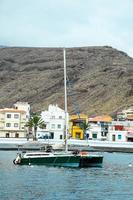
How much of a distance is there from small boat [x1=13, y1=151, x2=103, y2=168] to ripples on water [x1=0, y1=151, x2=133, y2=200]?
1.30 m

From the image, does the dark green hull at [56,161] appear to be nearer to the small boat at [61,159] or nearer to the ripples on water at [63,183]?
the small boat at [61,159]

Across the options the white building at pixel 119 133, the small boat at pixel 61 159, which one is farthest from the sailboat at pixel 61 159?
the white building at pixel 119 133

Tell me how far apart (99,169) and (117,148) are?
5200cm

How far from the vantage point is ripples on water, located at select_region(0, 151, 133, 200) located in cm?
4947

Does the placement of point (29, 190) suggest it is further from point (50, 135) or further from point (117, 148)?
point (50, 135)

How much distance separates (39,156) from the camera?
79.2 metres

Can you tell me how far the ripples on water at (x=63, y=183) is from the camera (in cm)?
4947

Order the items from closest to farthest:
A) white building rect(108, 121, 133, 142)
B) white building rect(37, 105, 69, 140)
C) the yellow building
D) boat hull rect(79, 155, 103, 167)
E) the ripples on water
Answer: the ripples on water < boat hull rect(79, 155, 103, 167) < white building rect(108, 121, 133, 142) < white building rect(37, 105, 69, 140) < the yellow building

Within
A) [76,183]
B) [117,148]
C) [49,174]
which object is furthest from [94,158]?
[117,148]

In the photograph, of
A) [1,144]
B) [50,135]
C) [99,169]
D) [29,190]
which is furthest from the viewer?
[50,135]

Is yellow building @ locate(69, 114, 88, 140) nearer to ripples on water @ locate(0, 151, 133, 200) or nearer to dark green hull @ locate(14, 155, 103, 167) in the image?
ripples on water @ locate(0, 151, 133, 200)

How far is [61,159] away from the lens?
Answer: 7812 cm

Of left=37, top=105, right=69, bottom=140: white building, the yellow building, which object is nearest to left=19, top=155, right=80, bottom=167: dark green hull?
left=37, top=105, right=69, bottom=140: white building

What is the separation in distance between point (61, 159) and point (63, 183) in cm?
1910
